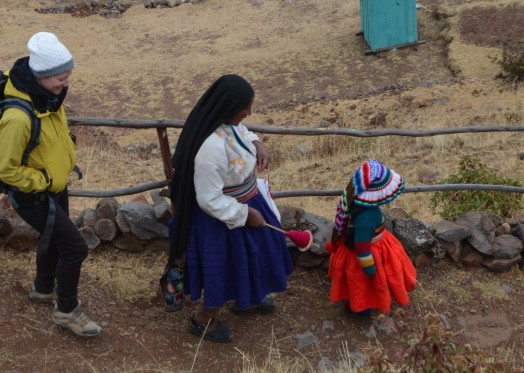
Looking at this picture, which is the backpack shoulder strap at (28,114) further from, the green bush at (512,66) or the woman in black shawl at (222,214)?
the green bush at (512,66)

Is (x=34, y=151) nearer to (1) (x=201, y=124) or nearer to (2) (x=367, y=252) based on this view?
(1) (x=201, y=124)

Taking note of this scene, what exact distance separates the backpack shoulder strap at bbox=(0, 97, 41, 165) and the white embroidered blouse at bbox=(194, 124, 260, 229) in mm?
762

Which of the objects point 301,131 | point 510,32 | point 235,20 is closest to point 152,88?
point 235,20

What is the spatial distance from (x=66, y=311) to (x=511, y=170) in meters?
5.41

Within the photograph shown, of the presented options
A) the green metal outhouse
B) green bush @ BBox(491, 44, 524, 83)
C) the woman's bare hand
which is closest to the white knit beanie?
the woman's bare hand

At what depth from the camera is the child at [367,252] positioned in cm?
393

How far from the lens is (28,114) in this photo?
134 inches

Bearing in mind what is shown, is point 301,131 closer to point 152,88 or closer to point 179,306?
point 179,306

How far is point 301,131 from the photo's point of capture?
5062 mm

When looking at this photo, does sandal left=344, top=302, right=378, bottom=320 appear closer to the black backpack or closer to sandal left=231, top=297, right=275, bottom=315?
sandal left=231, top=297, right=275, bottom=315

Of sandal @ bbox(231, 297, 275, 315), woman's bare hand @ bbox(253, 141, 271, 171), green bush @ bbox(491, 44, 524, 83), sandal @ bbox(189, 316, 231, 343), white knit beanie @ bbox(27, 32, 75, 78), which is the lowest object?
green bush @ bbox(491, 44, 524, 83)

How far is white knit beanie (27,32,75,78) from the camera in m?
3.39

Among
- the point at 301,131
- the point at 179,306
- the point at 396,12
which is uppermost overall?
the point at 301,131

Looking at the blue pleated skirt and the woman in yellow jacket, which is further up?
the woman in yellow jacket
